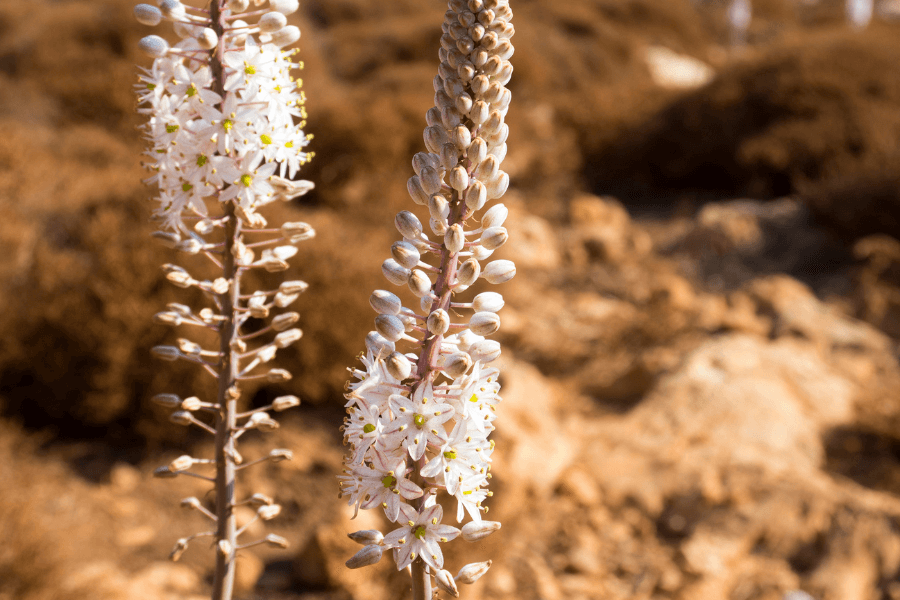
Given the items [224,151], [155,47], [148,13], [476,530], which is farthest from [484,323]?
[148,13]

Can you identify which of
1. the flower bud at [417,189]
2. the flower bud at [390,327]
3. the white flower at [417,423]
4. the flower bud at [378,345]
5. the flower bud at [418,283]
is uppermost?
the flower bud at [417,189]

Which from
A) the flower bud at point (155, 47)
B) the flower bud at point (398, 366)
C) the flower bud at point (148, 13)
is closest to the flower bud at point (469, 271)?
the flower bud at point (398, 366)

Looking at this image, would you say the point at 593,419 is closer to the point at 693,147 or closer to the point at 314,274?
the point at 314,274

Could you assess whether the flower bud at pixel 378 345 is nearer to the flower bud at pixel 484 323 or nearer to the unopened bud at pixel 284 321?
the flower bud at pixel 484 323

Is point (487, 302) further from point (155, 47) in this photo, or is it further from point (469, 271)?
point (155, 47)

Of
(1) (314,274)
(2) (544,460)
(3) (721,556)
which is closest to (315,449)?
(1) (314,274)

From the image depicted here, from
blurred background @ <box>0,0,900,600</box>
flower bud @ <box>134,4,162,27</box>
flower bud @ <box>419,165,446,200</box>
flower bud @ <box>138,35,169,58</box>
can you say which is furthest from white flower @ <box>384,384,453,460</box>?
blurred background @ <box>0,0,900,600</box>

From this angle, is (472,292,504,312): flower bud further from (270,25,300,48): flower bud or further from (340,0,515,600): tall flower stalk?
(270,25,300,48): flower bud
